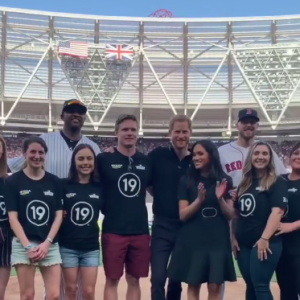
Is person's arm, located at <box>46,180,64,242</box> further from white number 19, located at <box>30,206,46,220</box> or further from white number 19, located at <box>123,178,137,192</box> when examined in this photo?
white number 19, located at <box>123,178,137,192</box>

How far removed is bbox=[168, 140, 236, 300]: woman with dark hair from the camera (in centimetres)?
475

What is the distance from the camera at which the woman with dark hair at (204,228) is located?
4.75 m

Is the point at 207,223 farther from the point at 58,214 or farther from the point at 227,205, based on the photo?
the point at 58,214

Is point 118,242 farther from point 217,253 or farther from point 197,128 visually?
point 197,128

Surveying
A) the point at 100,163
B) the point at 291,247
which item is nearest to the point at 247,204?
the point at 291,247

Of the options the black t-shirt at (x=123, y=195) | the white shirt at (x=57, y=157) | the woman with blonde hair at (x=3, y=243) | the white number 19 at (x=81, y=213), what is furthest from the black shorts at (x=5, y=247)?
the black t-shirt at (x=123, y=195)

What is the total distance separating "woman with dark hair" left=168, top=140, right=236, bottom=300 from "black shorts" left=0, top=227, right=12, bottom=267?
5.42 feet

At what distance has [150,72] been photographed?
37.0 meters

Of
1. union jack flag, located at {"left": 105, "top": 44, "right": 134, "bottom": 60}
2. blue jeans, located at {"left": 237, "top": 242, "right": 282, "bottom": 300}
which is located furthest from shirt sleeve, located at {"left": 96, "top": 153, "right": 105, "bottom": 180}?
union jack flag, located at {"left": 105, "top": 44, "right": 134, "bottom": 60}

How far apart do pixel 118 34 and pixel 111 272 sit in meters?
30.7

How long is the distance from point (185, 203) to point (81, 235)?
1091 millimetres

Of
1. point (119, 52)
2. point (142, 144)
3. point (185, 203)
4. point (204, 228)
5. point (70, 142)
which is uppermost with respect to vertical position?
point (119, 52)

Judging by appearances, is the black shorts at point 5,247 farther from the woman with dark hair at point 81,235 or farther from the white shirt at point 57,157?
the white shirt at point 57,157

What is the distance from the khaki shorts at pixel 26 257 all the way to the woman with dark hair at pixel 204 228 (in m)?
1.15
